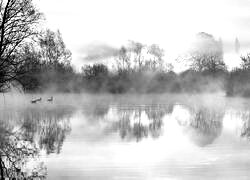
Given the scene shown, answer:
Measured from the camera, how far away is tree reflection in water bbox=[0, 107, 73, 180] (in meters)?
9.35

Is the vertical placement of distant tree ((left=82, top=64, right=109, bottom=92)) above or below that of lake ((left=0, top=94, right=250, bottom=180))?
above

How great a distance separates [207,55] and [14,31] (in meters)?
45.4

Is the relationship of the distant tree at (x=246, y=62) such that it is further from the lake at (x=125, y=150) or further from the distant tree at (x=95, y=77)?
the lake at (x=125, y=150)

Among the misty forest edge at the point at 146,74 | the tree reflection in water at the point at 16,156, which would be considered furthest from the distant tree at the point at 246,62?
the tree reflection in water at the point at 16,156

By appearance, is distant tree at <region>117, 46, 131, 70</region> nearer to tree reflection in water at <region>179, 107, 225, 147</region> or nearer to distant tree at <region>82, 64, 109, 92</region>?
distant tree at <region>82, 64, 109, 92</region>

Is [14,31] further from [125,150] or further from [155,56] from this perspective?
[155,56]

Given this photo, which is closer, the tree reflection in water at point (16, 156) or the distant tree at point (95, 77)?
the tree reflection in water at point (16, 156)

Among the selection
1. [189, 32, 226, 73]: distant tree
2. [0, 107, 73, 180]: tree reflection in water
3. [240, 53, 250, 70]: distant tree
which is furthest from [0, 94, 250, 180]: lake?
[189, 32, 226, 73]: distant tree

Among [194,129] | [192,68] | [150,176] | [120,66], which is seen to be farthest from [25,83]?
[120,66]

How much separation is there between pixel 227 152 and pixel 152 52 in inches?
2482

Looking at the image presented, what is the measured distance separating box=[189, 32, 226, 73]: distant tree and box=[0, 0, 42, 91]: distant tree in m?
43.1

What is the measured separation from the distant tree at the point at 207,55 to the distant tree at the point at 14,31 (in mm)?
43146

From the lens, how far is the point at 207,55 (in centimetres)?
6225

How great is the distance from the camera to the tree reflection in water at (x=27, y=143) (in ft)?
30.7
